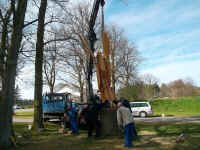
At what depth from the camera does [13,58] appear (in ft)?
29.0

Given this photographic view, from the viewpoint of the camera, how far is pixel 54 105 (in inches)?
740

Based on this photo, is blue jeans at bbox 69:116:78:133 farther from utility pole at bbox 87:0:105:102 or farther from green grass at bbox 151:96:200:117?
green grass at bbox 151:96:200:117

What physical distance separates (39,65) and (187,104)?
112ft

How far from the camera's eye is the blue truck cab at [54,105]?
18297mm

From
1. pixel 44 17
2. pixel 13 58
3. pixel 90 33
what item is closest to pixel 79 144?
pixel 13 58

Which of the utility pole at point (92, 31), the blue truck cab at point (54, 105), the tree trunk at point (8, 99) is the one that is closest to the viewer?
the tree trunk at point (8, 99)

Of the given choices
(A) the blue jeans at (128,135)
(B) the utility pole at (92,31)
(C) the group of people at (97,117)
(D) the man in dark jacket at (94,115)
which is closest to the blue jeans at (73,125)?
(C) the group of people at (97,117)

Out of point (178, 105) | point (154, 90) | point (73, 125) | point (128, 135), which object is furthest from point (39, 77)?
point (154, 90)

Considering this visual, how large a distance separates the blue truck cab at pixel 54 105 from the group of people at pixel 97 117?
219 inches

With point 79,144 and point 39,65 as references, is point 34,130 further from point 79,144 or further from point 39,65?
point 79,144

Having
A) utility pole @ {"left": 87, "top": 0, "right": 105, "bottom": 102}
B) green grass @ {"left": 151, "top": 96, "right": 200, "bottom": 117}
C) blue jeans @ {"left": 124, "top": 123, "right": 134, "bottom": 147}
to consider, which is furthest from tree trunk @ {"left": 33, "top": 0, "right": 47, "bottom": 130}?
green grass @ {"left": 151, "top": 96, "right": 200, "bottom": 117}

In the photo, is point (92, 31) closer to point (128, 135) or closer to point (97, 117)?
point (97, 117)

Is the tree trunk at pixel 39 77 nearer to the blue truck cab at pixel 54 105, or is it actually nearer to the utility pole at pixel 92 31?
the utility pole at pixel 92 31

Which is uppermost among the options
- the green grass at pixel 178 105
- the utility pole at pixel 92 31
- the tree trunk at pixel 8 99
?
the utility pole at pixel 92 31
